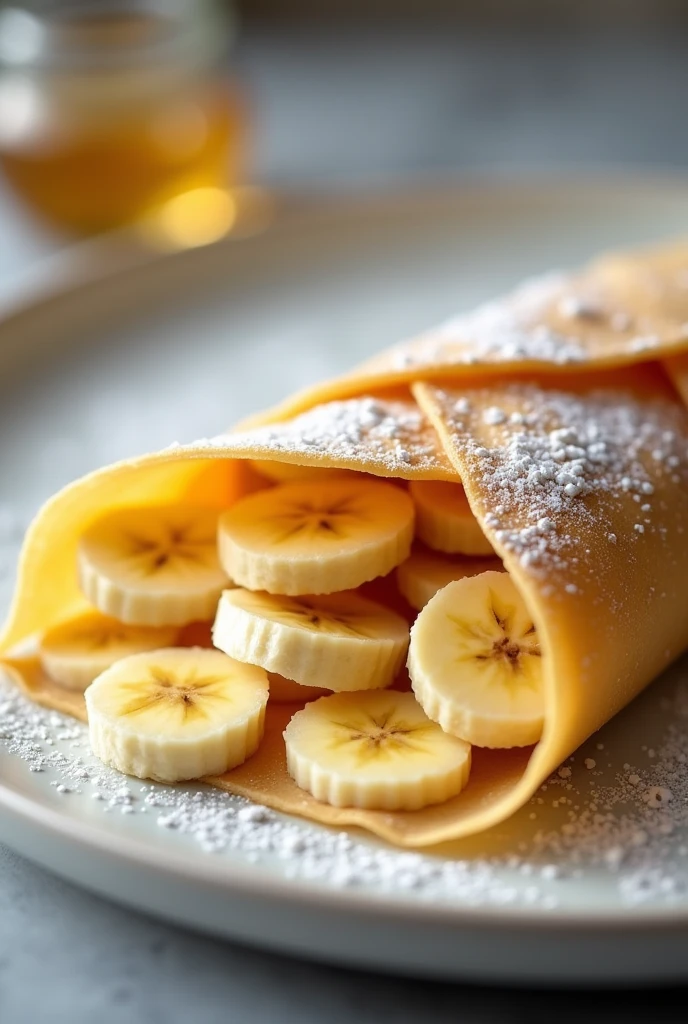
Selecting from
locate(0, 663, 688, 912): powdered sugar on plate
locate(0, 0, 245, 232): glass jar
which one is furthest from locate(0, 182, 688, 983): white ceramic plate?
locate(0, 0, 245, 232): glass jar

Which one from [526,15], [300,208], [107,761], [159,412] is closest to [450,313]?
[300,208]

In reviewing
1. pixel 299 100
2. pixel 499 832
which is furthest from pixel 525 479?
pixel 299 100

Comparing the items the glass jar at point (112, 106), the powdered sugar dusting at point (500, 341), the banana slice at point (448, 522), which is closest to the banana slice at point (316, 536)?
the banana slice at point (448, 522)

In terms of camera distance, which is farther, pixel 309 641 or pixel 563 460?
pixel 563 460

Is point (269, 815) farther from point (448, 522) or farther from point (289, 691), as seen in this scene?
point (448, 522)

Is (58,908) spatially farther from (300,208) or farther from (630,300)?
(300,208)

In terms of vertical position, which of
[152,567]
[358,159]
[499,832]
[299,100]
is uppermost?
[299,100]

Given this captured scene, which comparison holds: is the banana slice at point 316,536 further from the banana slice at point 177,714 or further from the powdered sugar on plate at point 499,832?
the powdered sugar on plate at point 499,832

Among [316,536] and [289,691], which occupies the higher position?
[316,536]
